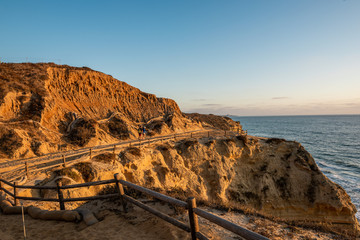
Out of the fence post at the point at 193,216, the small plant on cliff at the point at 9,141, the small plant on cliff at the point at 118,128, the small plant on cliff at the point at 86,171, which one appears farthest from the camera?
the small plant on cliff at the point at 118,128

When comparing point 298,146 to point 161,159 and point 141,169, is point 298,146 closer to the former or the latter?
point 161,159

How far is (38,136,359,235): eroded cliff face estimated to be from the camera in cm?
2125

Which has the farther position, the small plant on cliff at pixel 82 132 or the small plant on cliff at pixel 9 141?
the small plant on cliff at pixel 82 132

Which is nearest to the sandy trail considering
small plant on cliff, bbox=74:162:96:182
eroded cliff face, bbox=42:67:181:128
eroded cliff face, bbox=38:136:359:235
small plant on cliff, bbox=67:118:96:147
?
small plant on cliff, bbox=74:162:96:182

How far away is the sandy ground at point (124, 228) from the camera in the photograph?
5727mm

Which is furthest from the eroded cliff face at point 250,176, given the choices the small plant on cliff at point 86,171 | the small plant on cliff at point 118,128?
the small plant on cliff at point 118,128

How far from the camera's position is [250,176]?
2680 centimetres

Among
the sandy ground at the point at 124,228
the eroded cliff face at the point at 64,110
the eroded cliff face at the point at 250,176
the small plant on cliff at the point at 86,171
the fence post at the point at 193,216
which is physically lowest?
the eroded cliff face at the point at 250,176

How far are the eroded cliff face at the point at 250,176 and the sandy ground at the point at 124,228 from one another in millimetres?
11618

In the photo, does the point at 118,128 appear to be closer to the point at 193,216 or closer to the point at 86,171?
the point at 86,171

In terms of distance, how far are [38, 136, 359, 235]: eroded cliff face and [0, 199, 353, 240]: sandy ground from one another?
11618 millimetres

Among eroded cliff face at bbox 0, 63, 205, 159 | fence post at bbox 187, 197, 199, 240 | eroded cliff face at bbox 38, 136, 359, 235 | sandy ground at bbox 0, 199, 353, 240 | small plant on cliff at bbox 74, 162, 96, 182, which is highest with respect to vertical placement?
eroded cliff face at bbox 0, 63, 205, 159

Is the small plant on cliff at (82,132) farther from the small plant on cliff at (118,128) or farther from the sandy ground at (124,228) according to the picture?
the sandy ground at (124,228)

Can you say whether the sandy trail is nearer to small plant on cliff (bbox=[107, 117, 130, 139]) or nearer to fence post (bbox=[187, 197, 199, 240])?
fence post (bbox=[187, 197, 199, 240])
